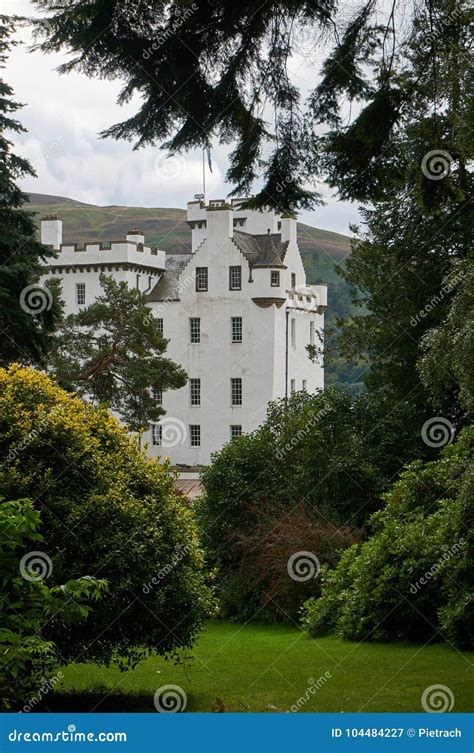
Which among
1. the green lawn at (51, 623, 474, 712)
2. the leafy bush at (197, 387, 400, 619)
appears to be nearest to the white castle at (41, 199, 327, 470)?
the leafy bush at (197, 387, 400, 619)

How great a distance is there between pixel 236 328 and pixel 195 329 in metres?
3.46

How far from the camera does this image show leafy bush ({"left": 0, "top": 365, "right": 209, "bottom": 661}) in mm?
11211

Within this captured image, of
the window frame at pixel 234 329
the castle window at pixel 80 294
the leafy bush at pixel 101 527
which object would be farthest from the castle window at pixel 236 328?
the leafy bush at pixel 101 527

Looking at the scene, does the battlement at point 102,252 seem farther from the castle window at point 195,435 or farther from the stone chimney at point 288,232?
the castle window at point 195,435

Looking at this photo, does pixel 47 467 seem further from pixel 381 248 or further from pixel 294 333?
pixel 294 333

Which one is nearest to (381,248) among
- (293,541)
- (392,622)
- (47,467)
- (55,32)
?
(293,541)

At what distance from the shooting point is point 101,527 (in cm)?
1141

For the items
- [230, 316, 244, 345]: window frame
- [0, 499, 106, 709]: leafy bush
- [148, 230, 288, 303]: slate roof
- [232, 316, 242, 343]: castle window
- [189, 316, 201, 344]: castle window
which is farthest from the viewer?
[189, 316, 201, 344]: castle window

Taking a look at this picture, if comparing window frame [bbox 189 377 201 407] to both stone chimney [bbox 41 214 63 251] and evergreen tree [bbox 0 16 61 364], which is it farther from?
evergreen tree [bbox 0 16 61 364]

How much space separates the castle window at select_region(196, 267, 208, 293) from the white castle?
8cm

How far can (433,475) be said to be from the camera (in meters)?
17.9

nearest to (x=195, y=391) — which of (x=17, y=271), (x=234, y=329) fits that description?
(x=234, y=329)

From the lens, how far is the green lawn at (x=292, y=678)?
10.8m
